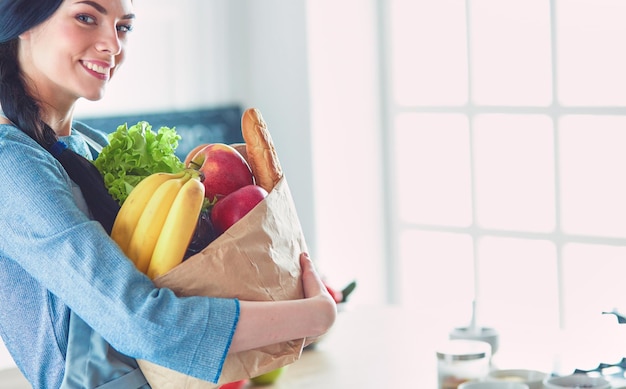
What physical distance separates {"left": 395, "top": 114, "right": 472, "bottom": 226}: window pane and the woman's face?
91.0 inches

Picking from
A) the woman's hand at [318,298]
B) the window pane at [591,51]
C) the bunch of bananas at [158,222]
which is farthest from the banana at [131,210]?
the window pane at [591,51]

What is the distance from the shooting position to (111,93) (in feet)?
11.0

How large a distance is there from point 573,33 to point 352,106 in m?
0.86

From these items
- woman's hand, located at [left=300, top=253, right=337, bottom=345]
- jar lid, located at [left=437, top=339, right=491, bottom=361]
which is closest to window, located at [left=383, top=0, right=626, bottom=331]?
jar lid, located at [left=437, top=339, right=491, bottom=361]

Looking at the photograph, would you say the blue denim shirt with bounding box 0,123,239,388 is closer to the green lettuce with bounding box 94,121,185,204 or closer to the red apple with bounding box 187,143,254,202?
the green lettuce with bounding box 94,121,185,204

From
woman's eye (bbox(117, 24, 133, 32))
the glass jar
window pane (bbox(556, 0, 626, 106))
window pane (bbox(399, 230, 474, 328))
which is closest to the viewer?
woman's eye (bbox(117, 24, 133, 32))

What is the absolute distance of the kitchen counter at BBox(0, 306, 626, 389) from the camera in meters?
1.88

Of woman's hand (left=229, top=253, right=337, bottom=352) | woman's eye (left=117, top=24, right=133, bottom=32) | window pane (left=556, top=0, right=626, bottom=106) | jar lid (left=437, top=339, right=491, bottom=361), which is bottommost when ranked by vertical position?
jar lid (left=437, top=339, right=491, bottom=361)

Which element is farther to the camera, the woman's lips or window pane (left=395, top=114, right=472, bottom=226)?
window pane (left=395, top=114, right=472, bottom=226)

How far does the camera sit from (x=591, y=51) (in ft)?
10.2

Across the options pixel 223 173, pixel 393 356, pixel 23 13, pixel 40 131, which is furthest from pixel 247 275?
pixel 393 356

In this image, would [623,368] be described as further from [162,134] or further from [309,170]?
[309,170]

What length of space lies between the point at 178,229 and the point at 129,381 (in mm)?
207

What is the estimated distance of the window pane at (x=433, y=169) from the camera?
3535 mm
